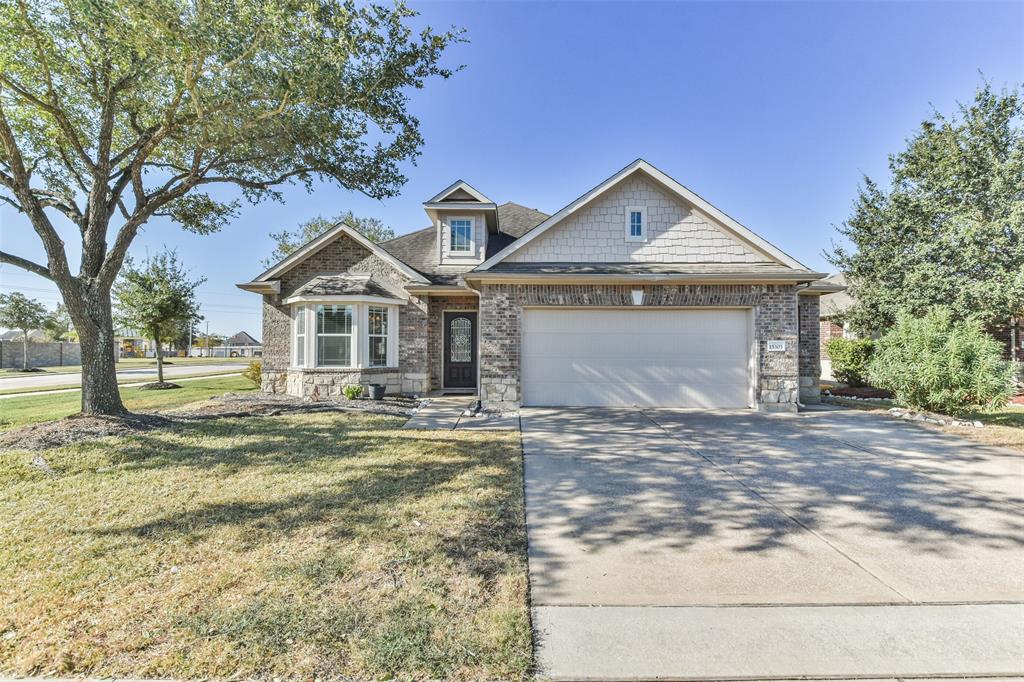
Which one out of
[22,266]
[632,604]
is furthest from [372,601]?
[22,266]

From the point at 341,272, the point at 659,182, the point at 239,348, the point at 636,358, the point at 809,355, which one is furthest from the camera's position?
the point at 239,348

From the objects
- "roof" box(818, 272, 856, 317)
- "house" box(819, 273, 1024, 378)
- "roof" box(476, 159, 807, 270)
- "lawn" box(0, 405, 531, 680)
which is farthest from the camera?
"roof" box(818, 272, 856, 317)

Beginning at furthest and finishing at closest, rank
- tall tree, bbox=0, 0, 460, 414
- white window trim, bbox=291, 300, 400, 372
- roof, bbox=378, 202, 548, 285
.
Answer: roof, bbox=378, 202, 548, 285 → white window trim, bbox=291, 300, 400, 372 → tall tree, bbox=0, 0, 460, 414

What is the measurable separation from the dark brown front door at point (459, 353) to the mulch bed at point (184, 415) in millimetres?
1838

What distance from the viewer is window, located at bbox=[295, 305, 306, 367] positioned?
41.8 ft

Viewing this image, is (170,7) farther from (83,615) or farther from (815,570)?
(815,570)

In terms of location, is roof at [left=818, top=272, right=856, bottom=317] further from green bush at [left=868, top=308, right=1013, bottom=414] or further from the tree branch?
the tree branch

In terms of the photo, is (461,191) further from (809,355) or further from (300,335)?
(809,355)

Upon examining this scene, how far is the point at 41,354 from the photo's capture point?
31.7 m

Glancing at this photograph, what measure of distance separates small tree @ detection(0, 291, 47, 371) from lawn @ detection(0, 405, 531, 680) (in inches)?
1317

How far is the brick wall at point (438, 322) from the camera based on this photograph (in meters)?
13.4

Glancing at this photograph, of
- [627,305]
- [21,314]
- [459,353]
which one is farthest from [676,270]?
[21,314]

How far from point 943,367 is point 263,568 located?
11.9 m

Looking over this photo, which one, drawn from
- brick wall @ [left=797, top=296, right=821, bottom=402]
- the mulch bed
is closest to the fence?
the mulch bed
